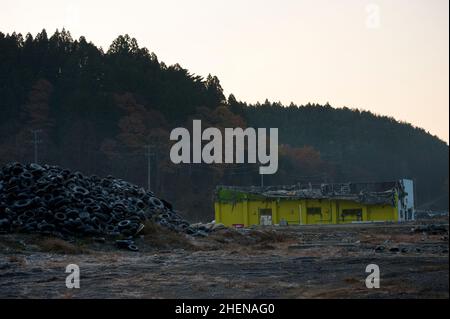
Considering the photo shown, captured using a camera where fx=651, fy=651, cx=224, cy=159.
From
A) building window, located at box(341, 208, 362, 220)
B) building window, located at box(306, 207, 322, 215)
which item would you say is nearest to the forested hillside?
building window, located at box(306, 207, 322, 215)

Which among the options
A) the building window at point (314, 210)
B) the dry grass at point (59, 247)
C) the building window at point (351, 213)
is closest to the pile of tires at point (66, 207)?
the dry grass at point (59, 247)

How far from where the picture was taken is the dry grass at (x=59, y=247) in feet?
63.6

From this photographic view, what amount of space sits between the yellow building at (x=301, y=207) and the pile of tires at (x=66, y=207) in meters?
28.9

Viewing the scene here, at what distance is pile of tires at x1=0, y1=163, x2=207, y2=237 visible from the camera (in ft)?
71.0

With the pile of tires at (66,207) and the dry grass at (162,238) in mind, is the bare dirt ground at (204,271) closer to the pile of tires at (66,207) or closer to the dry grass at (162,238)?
the dry grass at (162,238)

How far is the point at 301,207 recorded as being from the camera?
183 feet

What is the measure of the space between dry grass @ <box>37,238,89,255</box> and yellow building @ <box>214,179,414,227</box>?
35.6m

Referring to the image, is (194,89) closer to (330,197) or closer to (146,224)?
(330,197)

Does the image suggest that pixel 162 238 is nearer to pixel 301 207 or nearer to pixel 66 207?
pixel 66 207

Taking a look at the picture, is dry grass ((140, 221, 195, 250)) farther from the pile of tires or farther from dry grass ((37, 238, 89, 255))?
dry grass ((37, 238, 89, 255))

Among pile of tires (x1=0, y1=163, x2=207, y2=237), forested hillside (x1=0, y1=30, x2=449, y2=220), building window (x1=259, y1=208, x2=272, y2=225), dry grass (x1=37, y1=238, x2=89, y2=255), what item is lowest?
building window (x1=259, y1=208, x2=272, y2=225)

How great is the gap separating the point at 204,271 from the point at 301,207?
42537mm

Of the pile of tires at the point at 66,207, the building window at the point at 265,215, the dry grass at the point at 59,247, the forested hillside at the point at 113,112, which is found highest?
the forested hillside at the point at 113,112
